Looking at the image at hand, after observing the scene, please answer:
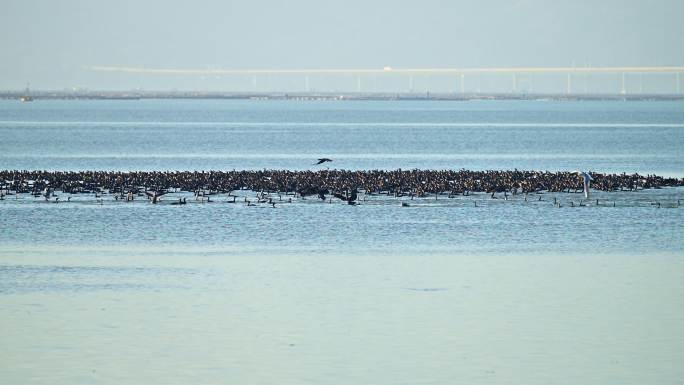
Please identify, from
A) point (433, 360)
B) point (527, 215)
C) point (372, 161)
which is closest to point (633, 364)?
point (433, 360)

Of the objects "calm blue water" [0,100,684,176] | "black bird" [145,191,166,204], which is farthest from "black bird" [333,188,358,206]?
"calm blue water" [0,100,684,176]

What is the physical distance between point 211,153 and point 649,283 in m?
59.8

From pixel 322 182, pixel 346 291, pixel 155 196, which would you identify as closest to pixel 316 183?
pixel 322 182

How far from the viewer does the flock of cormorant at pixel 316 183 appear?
50.1 meters

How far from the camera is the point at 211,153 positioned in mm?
86750

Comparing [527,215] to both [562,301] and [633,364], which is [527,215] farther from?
[633,364]

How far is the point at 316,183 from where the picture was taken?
170 feet

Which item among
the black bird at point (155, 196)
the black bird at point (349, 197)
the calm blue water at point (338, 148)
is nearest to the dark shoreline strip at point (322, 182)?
the black bird at point (349, 197)

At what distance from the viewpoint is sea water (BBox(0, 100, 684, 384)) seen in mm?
20984

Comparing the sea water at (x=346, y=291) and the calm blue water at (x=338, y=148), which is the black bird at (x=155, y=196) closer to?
the sea water at (x=346, y=291)

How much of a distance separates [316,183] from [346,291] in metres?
24.0

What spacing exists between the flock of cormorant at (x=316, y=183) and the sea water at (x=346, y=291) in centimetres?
177

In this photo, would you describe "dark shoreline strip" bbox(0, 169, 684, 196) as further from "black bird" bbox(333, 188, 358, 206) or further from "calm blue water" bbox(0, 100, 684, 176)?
"calm blue water" bbox(0, 100, 684, 176)

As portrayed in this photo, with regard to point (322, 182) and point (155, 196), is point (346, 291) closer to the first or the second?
point (155, 196)
